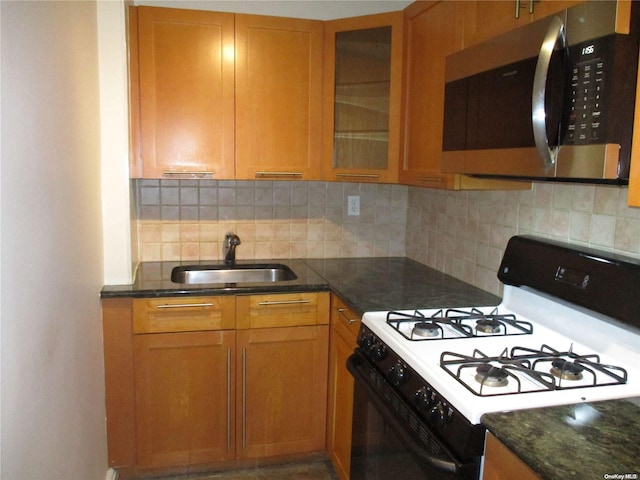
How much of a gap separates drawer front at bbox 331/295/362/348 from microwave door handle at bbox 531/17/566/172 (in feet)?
3.06

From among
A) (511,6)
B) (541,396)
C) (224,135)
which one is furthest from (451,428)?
(224,135)

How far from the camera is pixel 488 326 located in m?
1.70

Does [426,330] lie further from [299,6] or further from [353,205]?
[299,6]

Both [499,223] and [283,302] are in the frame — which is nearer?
[499,223]

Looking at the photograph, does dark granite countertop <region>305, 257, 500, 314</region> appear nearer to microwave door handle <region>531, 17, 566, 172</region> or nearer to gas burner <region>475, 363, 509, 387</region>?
gas burner <region>475, 363, 509, 387</region>

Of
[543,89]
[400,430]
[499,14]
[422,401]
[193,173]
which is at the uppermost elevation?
[499,14]

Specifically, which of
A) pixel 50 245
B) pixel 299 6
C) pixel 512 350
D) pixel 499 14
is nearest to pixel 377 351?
pixel 512 350

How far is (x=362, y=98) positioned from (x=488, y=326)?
1.31 meters

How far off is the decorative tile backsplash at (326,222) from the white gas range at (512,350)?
371mm

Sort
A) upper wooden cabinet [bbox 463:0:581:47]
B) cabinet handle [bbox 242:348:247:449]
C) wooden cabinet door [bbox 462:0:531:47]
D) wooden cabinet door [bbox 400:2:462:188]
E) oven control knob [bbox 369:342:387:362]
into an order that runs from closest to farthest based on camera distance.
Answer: upper wooden cabinet [bbox 463:0:581:47] < wooden cabinet door [bbox 462:0:531:47] < oven control knob [bbox 369:342:387:362] < wooden cabinet door [bbox 400:2:462:188] < cabinet handle [bbox 242:348:247:449]

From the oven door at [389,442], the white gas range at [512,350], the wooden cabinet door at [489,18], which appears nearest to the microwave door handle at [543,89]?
the wooden cabinet door at [489,18]

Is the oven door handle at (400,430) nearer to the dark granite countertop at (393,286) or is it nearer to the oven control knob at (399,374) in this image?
the oven control knob at (399,374)

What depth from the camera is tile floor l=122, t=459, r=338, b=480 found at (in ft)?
7.74

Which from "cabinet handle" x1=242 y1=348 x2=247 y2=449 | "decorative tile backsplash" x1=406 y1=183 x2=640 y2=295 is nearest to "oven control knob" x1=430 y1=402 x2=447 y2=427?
"decorative tile backsplash" x1=406 y1=183 x2=640 y2=295
